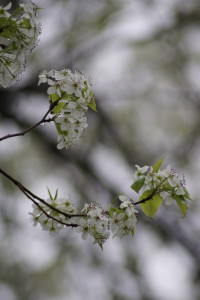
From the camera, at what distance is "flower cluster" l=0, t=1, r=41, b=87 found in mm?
1317

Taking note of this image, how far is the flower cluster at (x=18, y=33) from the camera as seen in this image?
1317mm

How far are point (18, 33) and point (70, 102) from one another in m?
0.25

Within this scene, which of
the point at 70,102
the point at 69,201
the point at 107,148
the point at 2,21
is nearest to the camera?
the point at 2,21

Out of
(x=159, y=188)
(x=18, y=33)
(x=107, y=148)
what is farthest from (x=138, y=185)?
(x=107, y=148)

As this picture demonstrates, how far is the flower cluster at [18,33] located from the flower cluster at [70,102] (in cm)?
17

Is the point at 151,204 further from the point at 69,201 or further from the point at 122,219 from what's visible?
the point at 69,201

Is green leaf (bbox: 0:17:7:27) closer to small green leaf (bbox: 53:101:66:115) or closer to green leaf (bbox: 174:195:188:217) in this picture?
small green leaf (bbox: 53:101:66:115)

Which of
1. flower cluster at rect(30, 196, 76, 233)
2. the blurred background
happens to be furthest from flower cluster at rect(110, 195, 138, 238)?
the blurred background

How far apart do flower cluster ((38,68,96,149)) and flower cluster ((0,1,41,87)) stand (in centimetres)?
17

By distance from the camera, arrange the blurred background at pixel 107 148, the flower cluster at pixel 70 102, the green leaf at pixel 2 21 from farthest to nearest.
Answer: the blurred background at pixel 107 148
the flower cluster at pixel 70 102
the green leaf at pixel 2 21

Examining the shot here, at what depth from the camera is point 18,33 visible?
1.32 metres

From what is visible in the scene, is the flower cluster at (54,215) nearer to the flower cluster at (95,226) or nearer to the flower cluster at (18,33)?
the flower cluster at (95,226)

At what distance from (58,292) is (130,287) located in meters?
1.06

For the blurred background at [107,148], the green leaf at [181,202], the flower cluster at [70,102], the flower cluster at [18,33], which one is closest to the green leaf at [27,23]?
the flower cluster at [18,33]
